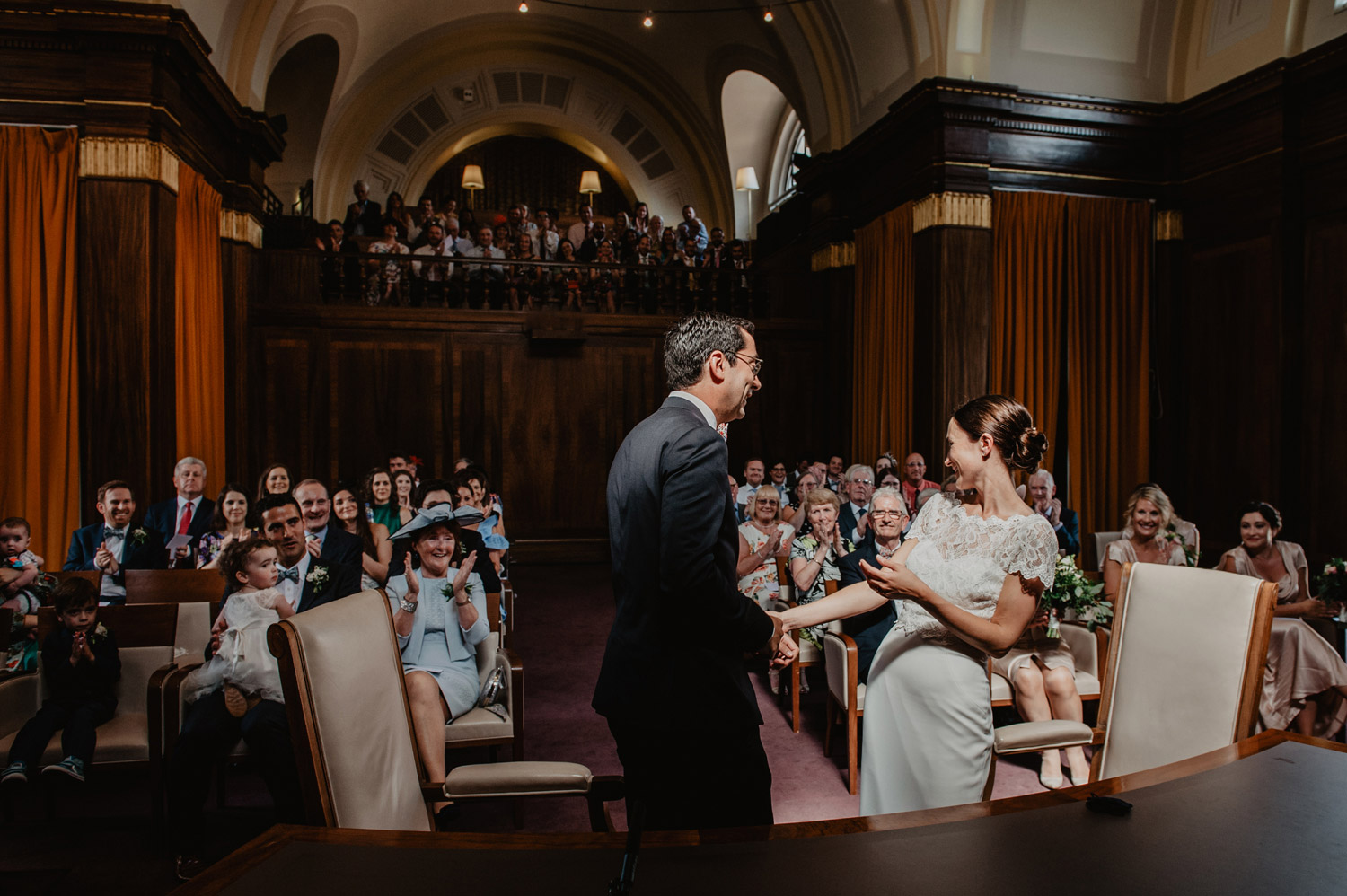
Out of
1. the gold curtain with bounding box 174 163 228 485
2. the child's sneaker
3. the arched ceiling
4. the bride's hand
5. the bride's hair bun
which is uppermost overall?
the arched ceiling

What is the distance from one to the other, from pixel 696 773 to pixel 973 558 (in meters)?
0.92

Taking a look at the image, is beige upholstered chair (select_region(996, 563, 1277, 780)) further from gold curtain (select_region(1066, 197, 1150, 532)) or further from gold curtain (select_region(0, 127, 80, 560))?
gold curtain (select_region(0, 127, 80, 560))

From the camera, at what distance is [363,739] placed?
176 cm

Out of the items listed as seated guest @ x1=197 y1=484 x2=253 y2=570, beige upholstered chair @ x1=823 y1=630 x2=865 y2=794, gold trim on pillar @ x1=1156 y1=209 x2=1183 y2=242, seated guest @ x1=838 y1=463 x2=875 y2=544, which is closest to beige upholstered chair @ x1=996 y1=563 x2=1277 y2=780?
beige upholstered chair @ x1=823 y1=630 x2=865 y2=794

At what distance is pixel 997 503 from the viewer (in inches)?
87.5

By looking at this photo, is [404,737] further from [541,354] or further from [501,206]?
[501,206]

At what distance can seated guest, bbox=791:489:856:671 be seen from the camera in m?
4.33

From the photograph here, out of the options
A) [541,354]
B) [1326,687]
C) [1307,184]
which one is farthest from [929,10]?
[1326,687]

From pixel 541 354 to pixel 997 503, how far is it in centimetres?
780

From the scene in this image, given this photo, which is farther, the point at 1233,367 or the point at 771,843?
the point at 1233,367

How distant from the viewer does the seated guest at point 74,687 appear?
120 inches

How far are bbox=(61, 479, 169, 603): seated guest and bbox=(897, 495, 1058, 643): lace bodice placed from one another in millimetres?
4288

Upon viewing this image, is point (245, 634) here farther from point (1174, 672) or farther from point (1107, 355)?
point (1107, 355)

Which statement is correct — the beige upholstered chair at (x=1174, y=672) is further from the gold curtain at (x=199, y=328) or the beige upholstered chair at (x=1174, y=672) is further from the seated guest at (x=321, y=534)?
the gold curtain at (x=199, y=328)
